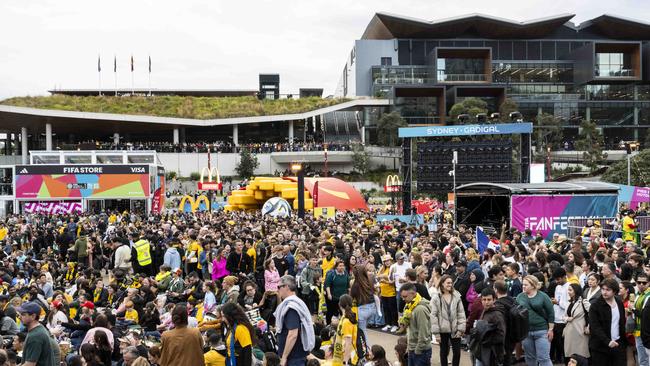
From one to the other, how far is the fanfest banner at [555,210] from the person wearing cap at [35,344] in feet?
54.6

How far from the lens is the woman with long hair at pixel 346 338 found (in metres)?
7.16

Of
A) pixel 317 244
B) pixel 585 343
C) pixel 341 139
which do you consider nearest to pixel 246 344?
pixel 585 343

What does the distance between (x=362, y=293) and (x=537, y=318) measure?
7.23 ft

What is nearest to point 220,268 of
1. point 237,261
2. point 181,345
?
A: point 237,261

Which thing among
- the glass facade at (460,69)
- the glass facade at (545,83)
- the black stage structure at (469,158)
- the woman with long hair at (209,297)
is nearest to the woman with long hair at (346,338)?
the woman with long hair at (209,297)

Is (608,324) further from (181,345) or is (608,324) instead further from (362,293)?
(181,345)

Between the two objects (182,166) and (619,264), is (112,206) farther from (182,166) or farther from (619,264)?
(619,264)

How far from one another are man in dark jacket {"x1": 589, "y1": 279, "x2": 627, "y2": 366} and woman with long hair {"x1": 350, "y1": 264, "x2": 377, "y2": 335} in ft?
8.95

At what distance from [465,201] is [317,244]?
12546 millimetres

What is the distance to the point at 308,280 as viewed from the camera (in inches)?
445

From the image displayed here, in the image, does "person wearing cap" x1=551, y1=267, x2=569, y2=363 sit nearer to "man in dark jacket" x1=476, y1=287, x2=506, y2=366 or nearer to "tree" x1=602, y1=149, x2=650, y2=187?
"man in dark jacket" x1=476, y1=287, x2=506, y2=366

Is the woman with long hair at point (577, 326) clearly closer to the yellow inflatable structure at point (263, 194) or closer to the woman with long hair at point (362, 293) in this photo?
A: the woman with long hair at point (362, 293)

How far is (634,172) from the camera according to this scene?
1785 inches

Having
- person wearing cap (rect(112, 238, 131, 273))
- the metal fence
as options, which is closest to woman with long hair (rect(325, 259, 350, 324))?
person wearing cap (rect(112, 238, 131, 273))
